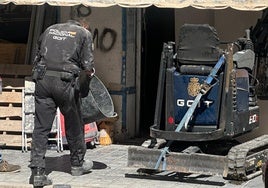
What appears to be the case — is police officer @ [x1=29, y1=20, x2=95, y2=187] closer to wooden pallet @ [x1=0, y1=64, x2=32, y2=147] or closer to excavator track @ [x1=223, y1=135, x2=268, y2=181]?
excavator track @ [x1=223, y1=135, x2=268, y2=181]

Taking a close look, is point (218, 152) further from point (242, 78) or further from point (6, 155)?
point (6, 155)

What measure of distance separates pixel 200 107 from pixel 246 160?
2.74 ft

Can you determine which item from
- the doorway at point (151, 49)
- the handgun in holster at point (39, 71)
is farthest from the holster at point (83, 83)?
the doorway at point (151, 49)

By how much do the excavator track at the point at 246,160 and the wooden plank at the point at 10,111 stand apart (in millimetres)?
3546

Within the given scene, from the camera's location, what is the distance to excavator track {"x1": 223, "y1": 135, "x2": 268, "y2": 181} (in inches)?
328

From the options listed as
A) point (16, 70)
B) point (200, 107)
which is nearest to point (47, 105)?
point (200, 107)

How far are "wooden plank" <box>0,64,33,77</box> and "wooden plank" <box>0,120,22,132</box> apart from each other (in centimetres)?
91

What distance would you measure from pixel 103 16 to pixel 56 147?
2.18m

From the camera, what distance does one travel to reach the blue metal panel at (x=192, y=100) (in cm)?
852

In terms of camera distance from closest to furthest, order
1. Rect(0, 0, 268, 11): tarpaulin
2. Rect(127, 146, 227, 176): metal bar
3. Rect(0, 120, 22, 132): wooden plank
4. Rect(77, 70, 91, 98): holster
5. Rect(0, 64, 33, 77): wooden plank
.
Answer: Rect(127, 146, 227, 176): metal bar, Rect(77, 70, 91, 98): holster, Rect(0, 0, 268, 11): tarpaulin, Rect(0, 120, 22, 132): wooden plank, Rect(0, 64, 33, 77): wooden plank

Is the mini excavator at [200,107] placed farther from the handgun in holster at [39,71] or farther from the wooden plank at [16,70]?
the wooden plank at [16,70]

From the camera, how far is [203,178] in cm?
885

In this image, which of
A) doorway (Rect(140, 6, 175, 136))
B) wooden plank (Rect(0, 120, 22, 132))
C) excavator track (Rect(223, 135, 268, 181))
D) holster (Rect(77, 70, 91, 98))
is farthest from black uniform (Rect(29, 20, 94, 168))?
doorway (Rect(140, 6, 175, 136))

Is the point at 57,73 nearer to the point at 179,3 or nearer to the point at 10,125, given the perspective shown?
the point at 179,3
